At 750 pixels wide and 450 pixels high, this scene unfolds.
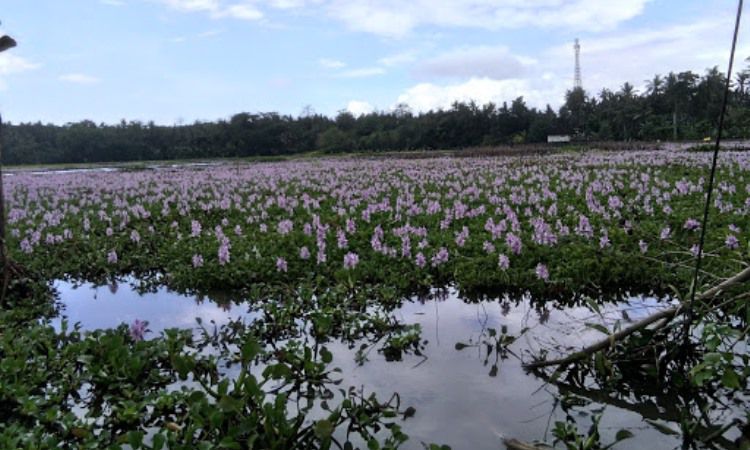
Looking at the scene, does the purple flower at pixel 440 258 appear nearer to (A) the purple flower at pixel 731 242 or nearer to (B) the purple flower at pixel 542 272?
(B) the purple flower at pixel 542 272

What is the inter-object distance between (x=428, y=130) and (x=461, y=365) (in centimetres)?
6164

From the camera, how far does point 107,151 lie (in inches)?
2810

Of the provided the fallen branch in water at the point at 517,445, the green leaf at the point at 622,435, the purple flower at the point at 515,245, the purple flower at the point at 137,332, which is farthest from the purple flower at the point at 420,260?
the green leaf at the point at 622,435

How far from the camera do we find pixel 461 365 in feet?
A: 14.4

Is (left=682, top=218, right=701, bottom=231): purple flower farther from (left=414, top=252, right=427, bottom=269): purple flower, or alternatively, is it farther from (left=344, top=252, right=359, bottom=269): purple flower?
(left=344, top=252, right=359, bottom=269): purple flower

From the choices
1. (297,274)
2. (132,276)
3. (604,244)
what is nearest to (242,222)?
(132,276)

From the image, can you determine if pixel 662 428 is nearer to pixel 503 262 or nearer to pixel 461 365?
pixel 461 365

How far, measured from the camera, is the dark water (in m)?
3.41

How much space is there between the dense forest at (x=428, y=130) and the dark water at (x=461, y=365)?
5490cm

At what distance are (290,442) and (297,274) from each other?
3.80m

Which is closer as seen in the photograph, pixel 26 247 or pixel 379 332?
pixel 379 332

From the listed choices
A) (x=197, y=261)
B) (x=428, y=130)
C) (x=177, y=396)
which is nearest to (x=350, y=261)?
(x=197, y=261)

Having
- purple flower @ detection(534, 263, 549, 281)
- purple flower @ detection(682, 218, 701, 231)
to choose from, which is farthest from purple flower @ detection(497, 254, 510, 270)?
purple flower @ detection(682, 218, 701, 231)

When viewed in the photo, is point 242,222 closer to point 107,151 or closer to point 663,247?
point 663,247
